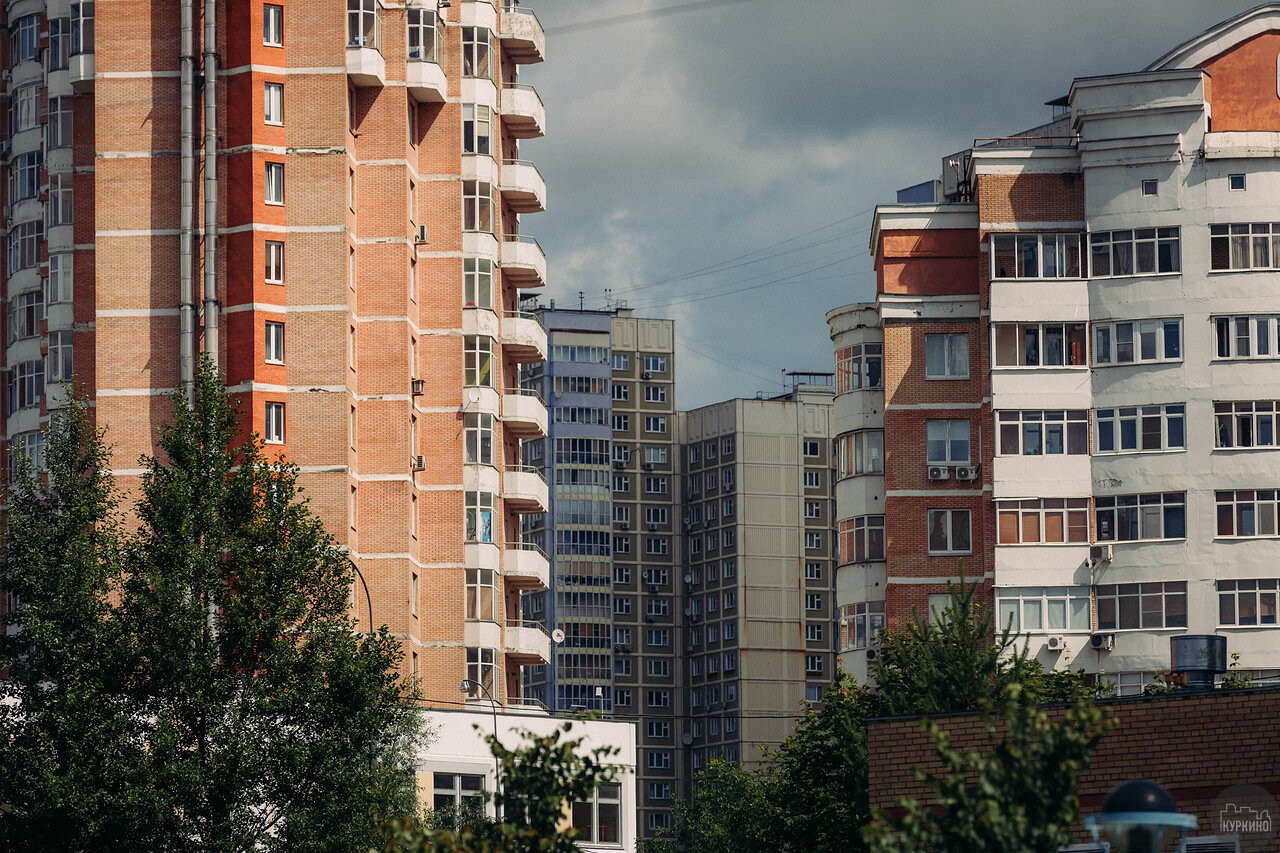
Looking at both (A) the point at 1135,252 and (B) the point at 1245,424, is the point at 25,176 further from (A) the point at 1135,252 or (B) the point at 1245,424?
(B) the point at 1245,424

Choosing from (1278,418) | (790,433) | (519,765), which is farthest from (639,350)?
(519,765)

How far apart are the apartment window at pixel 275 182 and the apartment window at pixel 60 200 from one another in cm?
910

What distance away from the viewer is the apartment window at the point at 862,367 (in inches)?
3735

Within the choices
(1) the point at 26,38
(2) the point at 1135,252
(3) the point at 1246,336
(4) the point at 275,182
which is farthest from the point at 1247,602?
(1) the point at 26,38

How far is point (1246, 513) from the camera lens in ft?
283

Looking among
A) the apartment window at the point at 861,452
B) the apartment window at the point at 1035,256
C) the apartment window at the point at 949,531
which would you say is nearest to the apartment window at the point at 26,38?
the apartment window at the point at 861,452

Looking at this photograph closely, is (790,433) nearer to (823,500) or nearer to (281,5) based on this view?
(823,500)

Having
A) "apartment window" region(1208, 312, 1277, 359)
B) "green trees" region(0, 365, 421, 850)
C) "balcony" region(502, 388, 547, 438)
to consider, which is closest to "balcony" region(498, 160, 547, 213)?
"balcony" region(502, 388, 547, 438)

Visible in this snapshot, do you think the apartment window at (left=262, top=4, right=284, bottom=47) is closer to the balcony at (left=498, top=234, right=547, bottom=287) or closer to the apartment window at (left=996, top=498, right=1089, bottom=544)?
the balcony at (left=498, top=234, right=547, bottom=287)

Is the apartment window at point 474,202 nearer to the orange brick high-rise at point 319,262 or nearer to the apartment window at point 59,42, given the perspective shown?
the orange brick high-rise at point 319,262

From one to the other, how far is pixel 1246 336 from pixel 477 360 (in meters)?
31.2

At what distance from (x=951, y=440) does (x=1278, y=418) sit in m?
12.6

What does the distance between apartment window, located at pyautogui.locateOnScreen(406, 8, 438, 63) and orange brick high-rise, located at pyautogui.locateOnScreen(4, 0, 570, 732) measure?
99mm

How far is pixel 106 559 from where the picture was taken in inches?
2131
